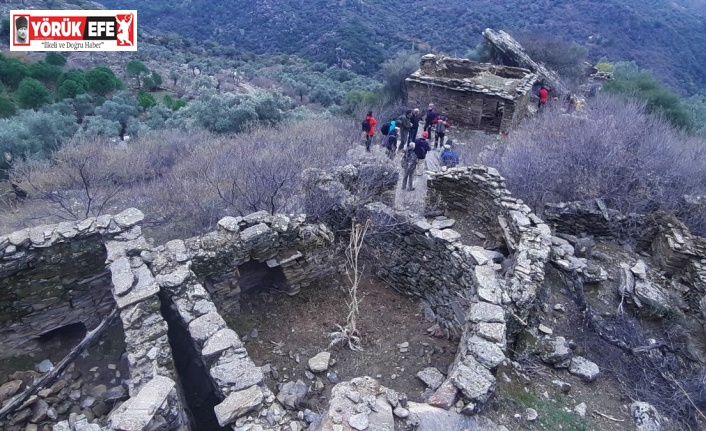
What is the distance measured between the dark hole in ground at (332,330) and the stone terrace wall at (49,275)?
6.18 ft

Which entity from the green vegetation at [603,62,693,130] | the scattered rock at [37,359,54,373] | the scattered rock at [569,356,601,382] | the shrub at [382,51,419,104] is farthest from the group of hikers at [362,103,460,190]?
the green vegetation at [603,62,693,130]

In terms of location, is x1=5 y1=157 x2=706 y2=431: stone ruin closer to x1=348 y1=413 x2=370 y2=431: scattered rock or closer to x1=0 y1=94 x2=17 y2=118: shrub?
x1=348 y1=413 x2=370 y2=431: scattered rock

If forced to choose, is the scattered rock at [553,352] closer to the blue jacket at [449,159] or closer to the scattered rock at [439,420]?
the scattered rock at [439,420]

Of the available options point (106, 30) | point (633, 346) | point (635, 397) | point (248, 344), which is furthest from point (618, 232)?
point (106, 30)

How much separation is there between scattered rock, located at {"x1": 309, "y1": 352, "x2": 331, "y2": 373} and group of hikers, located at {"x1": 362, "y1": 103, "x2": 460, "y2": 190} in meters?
5.58

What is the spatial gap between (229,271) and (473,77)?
14729mm

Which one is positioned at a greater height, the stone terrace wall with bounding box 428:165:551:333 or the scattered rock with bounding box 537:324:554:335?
the stone terrace wall with bounding box 428:165:551:333

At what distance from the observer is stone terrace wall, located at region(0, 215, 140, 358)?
5.80 m

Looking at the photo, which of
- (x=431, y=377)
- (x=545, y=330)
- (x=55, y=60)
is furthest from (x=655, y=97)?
(x=55, y=60)

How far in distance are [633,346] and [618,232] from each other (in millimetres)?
3081

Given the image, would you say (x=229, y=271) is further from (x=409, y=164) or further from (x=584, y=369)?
(x=409, y=164)

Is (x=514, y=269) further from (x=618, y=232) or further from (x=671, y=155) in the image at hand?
(x=671, y=155)

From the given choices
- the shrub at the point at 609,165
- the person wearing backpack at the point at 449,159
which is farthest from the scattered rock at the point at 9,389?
the person wearing backpack at the point at 449,159

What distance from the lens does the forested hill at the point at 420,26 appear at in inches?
1667
